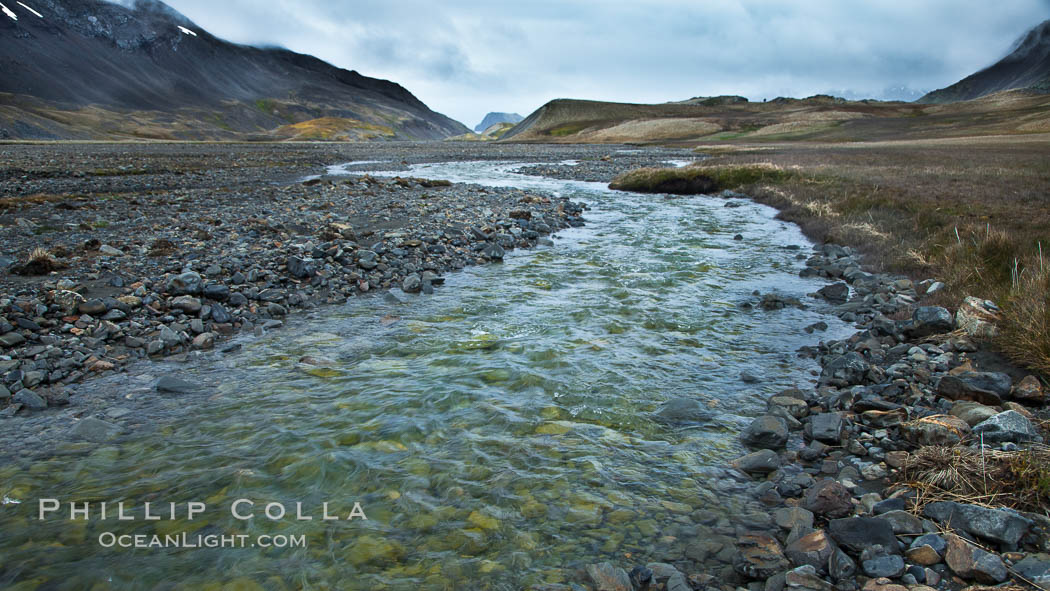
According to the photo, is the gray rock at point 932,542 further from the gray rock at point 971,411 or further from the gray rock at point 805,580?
the gray rock at point 971,411

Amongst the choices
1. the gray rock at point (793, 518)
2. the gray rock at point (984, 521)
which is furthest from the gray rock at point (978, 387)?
the gray rock at point (793, 518)

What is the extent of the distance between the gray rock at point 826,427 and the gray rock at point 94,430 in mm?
8073

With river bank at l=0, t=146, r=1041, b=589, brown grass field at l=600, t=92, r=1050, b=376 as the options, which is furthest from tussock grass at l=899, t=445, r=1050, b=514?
brown grass field at l=600, t=92, r=1050, b=376

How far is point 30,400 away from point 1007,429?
10991mm

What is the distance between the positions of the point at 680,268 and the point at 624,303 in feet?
11.8

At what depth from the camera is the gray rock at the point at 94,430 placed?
5.88 meters

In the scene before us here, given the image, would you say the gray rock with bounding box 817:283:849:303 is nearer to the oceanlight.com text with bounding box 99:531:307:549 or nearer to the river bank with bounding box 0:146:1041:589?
the river bank with bounding box 0:146:1041:589

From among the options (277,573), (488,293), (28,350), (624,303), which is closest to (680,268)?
(624,303)

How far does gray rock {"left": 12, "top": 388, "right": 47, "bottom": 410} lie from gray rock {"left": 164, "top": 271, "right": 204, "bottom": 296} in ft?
11.7

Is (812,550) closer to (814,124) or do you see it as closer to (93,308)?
(93,308)

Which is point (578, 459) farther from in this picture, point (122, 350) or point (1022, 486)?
point (122, 350)

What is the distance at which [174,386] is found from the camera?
7039mm

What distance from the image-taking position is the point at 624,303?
10914 millimetres

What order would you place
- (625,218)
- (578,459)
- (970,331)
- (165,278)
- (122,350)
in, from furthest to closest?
(625,218)
(165,278)
(122,350)
(970,331)
(578,459)
